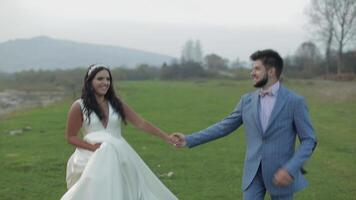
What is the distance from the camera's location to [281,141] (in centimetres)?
518

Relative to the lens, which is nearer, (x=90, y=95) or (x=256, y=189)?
(x=256, y=189)

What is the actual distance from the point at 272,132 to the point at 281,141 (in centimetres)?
12

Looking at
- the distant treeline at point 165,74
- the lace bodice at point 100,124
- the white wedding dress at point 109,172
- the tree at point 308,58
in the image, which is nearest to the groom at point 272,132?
the white wedding dress at point 109,172

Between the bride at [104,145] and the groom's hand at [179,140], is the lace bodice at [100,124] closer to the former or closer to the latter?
the bride at [104,145]

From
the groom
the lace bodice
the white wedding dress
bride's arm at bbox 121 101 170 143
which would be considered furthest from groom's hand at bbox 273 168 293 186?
the lace bodice

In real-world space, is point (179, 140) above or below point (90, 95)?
below

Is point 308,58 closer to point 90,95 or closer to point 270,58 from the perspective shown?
point 90,95

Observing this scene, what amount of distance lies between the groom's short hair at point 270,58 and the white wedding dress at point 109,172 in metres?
1.95

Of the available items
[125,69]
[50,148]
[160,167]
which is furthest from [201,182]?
[125,69]

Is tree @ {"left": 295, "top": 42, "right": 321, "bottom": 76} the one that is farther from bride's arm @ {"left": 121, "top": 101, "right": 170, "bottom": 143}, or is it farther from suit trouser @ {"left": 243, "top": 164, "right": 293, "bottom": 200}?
suit trouser @ {"left": 243, "top": 164, "right": 293, "bottom": 200}

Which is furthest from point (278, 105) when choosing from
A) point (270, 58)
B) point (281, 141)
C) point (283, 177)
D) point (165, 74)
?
point (165, 74)

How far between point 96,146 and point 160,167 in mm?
6684

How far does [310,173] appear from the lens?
12195 mm

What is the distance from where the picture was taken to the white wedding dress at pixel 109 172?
19.2 ft
